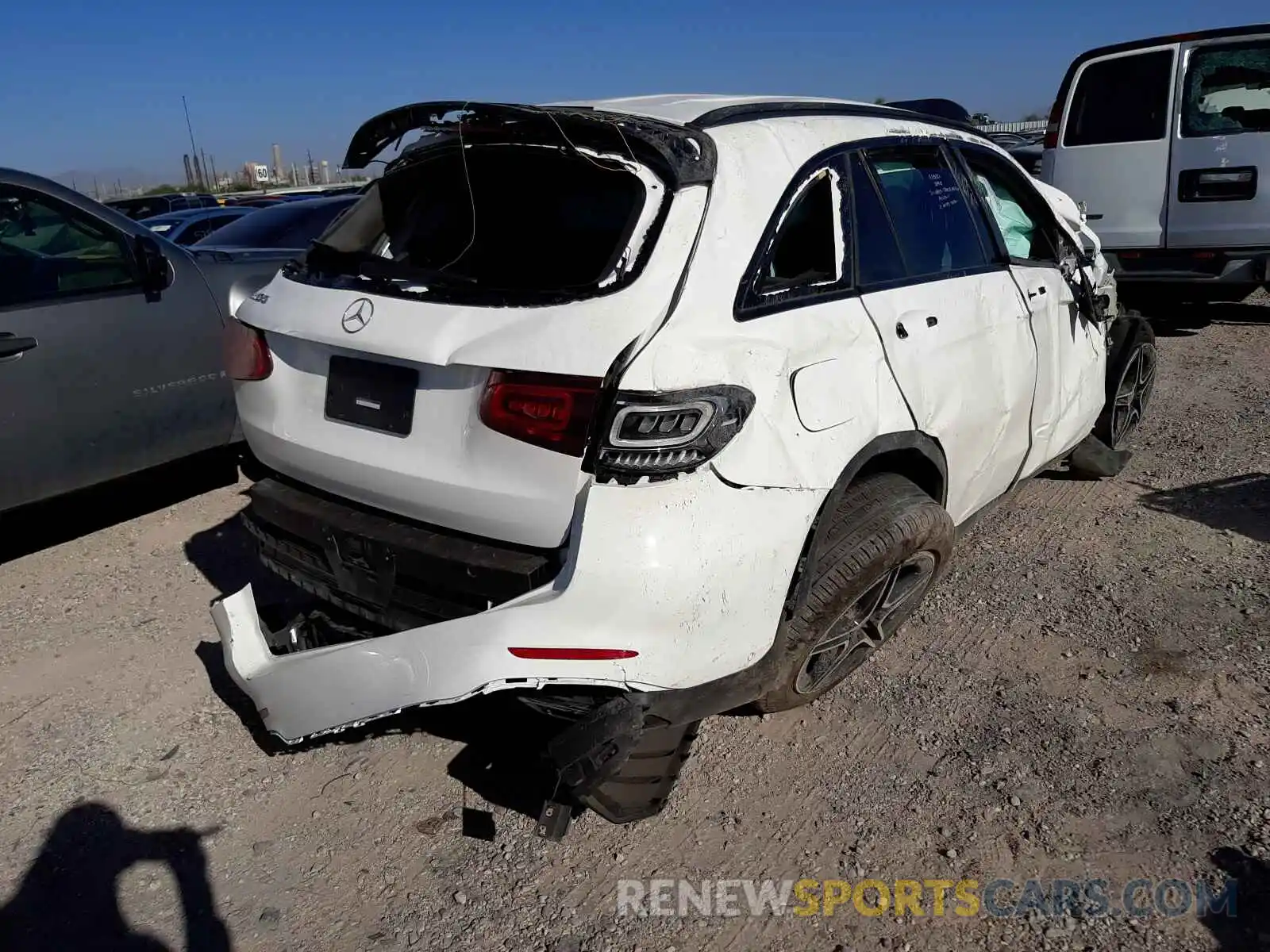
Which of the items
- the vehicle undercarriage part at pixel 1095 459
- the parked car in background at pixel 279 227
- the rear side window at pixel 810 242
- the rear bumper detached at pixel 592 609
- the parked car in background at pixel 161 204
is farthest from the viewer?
the parked car in background at pixel 161 204

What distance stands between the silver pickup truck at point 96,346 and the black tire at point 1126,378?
161 inches

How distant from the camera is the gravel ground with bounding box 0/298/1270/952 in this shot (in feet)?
7.84

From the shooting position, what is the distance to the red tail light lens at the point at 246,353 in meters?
2.90

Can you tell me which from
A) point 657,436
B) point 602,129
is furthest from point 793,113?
point 657,436

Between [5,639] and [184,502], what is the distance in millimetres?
1399

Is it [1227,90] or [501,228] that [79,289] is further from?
[1227,90]

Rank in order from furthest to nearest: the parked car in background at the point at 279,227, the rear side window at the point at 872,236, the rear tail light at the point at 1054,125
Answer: the rear tail light at the point at 1054,125 < the parked car in background at the point at 279,227 < the rear side window at the point at 872,236

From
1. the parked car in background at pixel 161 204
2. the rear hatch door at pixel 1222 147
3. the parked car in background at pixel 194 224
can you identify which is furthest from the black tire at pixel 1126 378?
the parked car in background at pixel 161 204

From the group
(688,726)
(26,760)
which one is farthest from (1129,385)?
(26,760)

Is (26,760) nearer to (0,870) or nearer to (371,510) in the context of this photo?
(0,870)

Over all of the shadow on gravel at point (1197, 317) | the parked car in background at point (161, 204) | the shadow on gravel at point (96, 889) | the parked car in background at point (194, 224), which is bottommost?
the shadow on gravel at point (1197, 317)

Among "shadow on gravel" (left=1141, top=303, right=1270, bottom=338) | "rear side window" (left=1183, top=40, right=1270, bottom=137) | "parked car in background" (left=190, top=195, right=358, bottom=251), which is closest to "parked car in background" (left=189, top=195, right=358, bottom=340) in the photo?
"parked car in background" (left=190, top=195, right=358, bottom=251)

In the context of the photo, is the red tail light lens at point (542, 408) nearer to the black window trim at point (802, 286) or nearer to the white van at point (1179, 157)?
the black window trim at point (802, 286)

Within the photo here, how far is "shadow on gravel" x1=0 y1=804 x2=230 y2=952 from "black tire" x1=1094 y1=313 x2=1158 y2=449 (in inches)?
168
